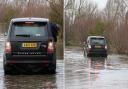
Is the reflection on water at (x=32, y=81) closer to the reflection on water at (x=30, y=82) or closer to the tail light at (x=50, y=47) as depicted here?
the reflection on water at (x=30, y=82)

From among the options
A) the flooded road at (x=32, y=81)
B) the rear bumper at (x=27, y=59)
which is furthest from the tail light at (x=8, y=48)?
the flooded road at (x=32, y=81)

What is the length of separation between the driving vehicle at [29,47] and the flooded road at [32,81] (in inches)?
16.0

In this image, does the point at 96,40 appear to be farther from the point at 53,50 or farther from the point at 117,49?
the point at 53,50

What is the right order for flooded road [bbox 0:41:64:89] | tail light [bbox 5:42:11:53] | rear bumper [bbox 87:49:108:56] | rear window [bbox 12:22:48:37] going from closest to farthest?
flooded road [bbox 0:41:64:89] → tail light [bbox 5:42:11:53] → rear window [bbox 12:22:48:37] → rear bumper [bbox 87:49:108:56]

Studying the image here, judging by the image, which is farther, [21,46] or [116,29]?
[116,29]

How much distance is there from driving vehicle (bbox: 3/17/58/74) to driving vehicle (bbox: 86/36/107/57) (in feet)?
54.4

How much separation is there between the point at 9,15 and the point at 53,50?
130 ft

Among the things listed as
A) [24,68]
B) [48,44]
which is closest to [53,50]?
[48,44]

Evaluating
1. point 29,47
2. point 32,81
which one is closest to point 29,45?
point 29,47

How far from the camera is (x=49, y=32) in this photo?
49.1ft

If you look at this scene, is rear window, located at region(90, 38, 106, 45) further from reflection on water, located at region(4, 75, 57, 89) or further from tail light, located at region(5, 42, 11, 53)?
tail light, located at region(5, 42, 11, 53)

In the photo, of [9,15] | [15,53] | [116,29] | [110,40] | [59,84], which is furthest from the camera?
[9,15]

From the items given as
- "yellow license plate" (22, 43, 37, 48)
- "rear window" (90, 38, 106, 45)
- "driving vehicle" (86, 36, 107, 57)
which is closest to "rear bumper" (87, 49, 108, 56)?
"driving vehicle" (86, 36, 107, 57)

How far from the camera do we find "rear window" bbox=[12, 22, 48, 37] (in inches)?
586
